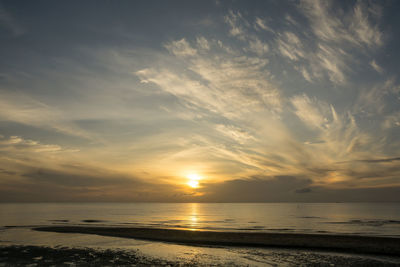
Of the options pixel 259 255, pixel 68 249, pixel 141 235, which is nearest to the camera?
pixel 259 255

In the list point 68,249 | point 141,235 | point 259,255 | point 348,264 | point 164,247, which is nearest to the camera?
point 348,264

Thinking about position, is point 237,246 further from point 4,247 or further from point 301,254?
point 4,247

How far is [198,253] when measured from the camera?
1289 inches

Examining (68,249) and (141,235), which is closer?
(68,249)

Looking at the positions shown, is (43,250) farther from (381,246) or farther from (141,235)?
(381,246)

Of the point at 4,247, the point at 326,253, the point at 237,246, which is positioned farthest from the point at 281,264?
the point at 4,247

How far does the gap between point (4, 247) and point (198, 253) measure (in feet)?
81.5

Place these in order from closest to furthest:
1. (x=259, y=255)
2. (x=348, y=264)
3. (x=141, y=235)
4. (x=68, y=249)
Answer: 1. (x=348, y=264)
2. (x=259, y=255)
3. (x=68, y=249)
4. (x=141, y=235)

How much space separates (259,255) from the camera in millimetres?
31594

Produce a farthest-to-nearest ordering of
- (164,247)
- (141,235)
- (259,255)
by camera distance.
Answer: (141,235) < (164,247) < (259,255)

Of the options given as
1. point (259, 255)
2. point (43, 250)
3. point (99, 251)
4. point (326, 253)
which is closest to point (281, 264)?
point (259, 255)

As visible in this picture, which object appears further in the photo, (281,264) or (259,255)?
(259,255)

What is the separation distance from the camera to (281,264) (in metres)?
26.9

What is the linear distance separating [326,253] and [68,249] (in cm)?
3173
